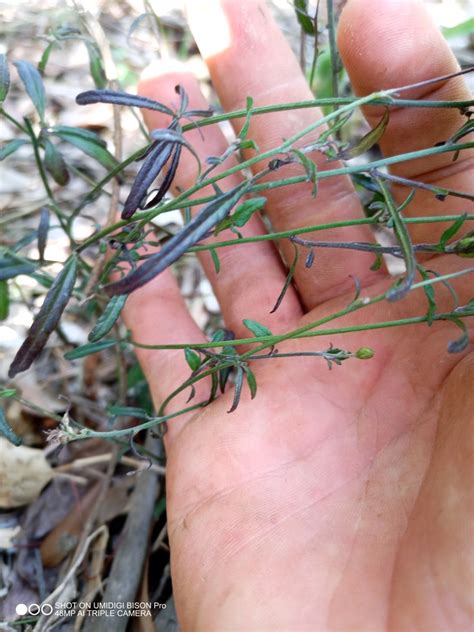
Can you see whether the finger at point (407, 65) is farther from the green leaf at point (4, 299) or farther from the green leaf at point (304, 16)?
the green leaf at point (4, 299)

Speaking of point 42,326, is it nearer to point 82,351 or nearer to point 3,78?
A: point 82,351

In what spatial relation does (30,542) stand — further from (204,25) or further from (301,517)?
(204,25)

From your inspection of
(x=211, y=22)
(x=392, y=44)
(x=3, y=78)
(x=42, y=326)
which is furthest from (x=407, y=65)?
(x=42, y=326)

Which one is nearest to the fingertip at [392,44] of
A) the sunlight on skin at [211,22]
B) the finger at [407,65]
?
the finger at [407,65]

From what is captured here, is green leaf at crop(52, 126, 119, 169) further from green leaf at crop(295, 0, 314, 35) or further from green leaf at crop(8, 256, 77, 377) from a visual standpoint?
green leaf at crop(295, 0, 314, 35)

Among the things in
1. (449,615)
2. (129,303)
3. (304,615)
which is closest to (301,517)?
(304,615)

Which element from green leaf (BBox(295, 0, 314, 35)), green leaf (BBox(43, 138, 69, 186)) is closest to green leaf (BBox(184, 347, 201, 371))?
green leaf (BBox(43, 138, 69, 186))

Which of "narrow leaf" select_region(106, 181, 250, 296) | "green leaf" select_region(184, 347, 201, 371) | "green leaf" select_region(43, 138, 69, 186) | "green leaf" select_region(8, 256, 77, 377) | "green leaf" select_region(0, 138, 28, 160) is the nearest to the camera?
"narrow leaf" select_region(106, 181, 250, 296)
